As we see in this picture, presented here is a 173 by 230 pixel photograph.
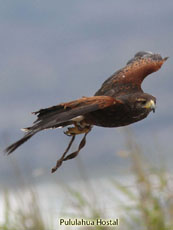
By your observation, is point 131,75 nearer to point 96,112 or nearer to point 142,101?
point 142,101

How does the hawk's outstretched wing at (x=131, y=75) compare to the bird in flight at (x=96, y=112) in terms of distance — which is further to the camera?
the hawk's outstretched wing at (x=131, y=75)

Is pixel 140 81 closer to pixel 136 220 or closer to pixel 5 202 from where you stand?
pixel 136 220

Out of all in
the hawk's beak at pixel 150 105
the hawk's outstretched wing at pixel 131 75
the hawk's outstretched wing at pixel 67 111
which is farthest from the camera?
the hawk's outstretched wing at pixel 131 75

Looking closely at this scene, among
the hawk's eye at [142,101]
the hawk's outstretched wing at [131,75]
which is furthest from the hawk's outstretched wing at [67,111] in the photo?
the hawk's outstretched wing at [131,75]

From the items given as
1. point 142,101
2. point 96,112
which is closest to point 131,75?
point 142,101

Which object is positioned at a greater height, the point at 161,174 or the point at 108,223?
the point at 161,174

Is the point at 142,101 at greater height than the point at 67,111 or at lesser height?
greater

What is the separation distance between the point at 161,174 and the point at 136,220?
61 cm

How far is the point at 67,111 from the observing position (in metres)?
6.18

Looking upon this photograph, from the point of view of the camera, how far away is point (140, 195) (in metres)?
7.56

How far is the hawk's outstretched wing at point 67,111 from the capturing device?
5.99m

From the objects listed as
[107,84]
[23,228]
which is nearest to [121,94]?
[107,84]

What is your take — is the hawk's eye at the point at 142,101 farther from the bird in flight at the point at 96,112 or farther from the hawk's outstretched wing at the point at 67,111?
the hawk's outstretched wing at the point at 67,111

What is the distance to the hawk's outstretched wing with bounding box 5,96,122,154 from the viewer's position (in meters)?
5.99
